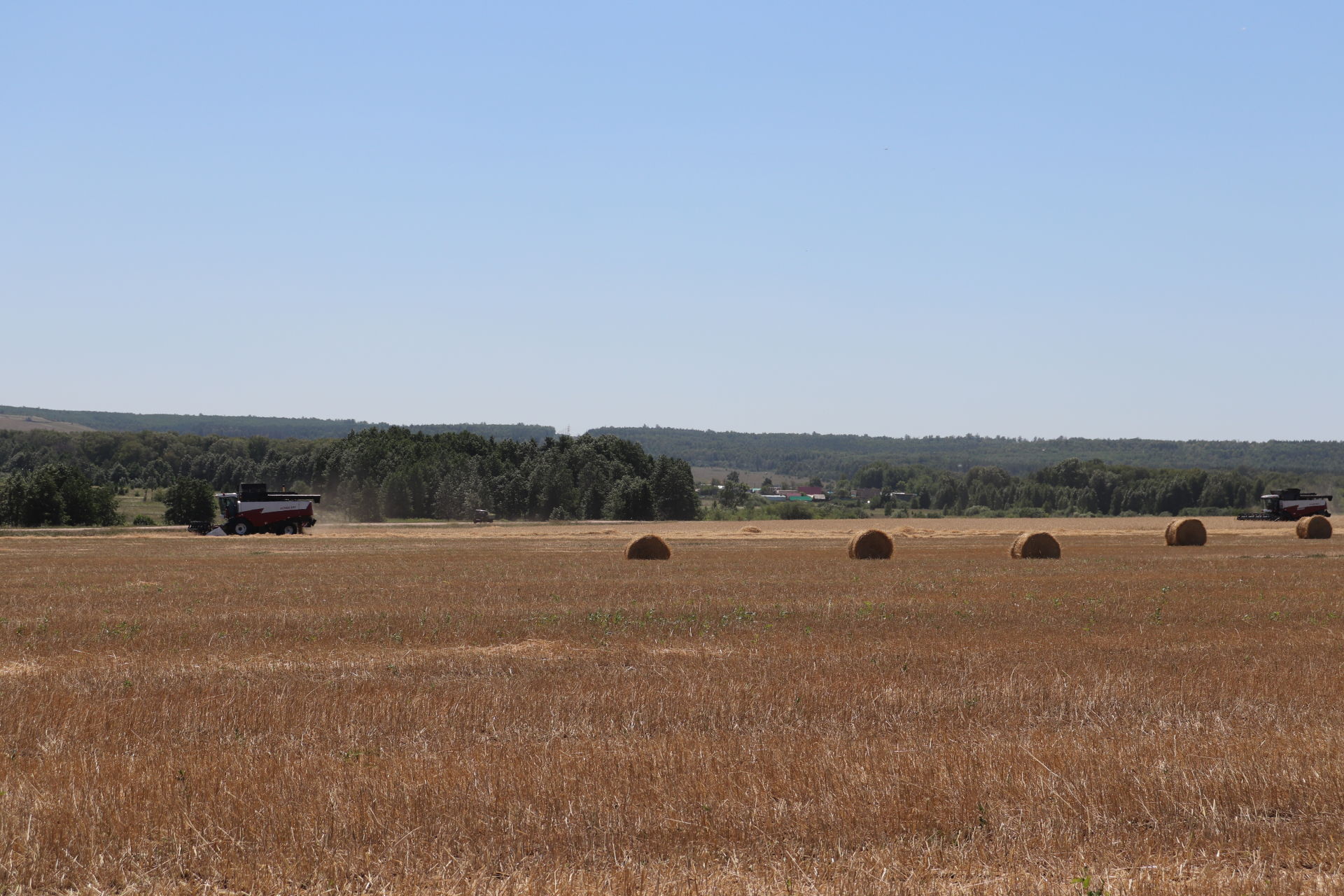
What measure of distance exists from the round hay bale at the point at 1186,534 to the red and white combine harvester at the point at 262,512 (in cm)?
4056

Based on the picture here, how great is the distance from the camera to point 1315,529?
183 ft

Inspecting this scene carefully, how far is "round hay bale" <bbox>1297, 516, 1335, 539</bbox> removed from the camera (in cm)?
5547

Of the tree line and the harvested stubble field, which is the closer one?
the harvested stubble field

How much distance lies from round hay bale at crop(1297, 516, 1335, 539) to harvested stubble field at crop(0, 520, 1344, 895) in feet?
114

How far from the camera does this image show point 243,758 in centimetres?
1043

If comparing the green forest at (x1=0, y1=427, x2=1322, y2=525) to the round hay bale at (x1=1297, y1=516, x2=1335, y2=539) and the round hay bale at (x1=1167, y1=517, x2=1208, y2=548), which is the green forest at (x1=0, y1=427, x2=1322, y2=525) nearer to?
the round hay bale at (x1=1297, y1=516, x2=1335, y2=539)

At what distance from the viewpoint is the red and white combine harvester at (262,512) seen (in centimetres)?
6431

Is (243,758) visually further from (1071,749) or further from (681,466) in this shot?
(681,466)

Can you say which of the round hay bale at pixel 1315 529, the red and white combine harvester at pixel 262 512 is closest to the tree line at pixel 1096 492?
the round hay bale at pixel 1315 529

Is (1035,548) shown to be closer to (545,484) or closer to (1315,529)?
(1315,529)

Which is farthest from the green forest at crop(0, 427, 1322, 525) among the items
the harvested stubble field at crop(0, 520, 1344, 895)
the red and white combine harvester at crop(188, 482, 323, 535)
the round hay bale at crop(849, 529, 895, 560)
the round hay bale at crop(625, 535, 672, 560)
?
the harvested stubble field at crop(0, 520, 1344, 895)

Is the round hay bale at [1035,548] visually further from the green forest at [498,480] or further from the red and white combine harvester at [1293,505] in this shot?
the green forest at [498,480]

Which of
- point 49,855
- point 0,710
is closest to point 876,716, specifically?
point 49,855

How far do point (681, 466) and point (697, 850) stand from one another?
4428 inches
